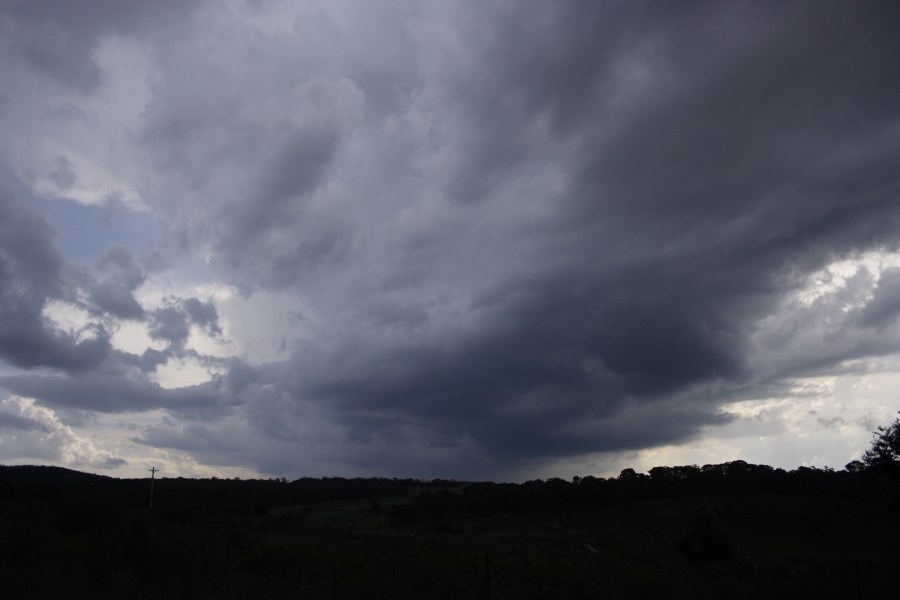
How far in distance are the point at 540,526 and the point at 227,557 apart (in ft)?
264

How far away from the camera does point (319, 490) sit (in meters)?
151

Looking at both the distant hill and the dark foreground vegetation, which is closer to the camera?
the dark foreground vegetation

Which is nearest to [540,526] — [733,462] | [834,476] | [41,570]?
[834,476]

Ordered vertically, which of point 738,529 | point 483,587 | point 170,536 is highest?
point 170,536

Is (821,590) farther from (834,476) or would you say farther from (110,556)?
(834,476)

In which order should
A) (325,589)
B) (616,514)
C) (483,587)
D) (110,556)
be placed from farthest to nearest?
(616,514) → (110,556) → (483,587) → (325,589)

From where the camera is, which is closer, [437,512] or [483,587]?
[483,587]

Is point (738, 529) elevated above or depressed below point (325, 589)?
below

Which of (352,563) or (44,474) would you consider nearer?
(352,563)

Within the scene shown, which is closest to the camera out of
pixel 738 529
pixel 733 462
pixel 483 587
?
pixel 483 587

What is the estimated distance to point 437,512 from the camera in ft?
379

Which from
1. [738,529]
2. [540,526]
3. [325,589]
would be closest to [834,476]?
[738,529]

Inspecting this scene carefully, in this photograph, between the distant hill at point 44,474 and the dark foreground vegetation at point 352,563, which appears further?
the distant hill at point 44,474

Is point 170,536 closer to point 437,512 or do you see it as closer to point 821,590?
point 821,590
